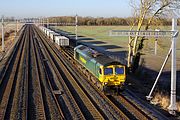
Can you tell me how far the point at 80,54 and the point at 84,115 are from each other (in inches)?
531

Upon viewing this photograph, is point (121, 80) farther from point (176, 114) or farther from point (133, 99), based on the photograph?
point (176, 114)

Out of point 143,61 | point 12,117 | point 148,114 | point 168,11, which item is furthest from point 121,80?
point 143,61

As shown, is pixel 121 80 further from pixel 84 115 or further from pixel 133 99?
pixel 84 115

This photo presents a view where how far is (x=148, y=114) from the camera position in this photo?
695 inches

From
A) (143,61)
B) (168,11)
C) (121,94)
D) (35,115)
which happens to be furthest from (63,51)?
(35,115)

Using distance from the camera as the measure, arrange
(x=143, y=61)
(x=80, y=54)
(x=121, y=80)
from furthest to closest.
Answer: (x=143, y=61), (x=80, y=54), (x=121, y=80)

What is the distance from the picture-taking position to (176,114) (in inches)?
722

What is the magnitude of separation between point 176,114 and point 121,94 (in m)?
5.22

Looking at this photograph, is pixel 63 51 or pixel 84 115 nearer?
pixel 84 115

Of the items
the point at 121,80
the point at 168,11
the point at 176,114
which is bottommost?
the point at 176,114

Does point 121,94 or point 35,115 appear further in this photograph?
point 121,94

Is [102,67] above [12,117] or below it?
above

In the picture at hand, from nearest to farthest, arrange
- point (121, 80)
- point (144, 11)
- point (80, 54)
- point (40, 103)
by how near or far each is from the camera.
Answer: point (40, 103)
point (121, 80)
point (80, 54)
point (144, 11)

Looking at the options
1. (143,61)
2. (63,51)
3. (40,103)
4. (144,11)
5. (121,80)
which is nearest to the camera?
(40,103)
